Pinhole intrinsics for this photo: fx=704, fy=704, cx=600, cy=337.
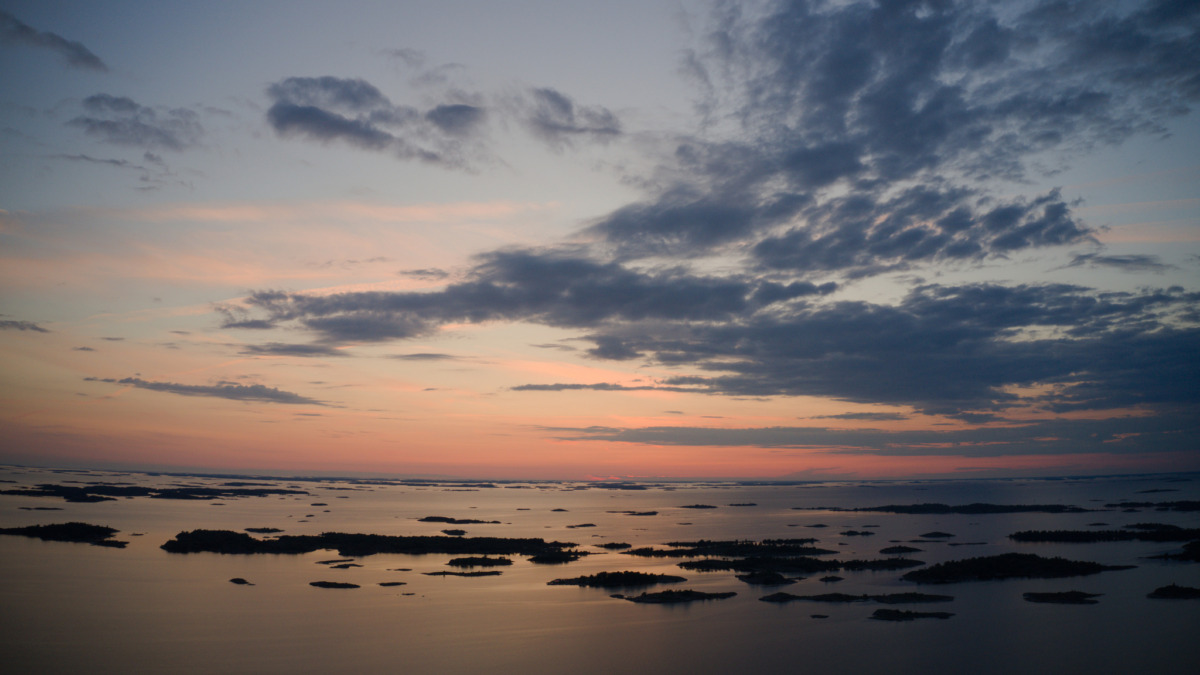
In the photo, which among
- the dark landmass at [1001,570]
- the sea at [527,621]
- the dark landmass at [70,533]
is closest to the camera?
the sea at [527,621]

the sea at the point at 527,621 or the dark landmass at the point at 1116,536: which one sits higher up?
the dark landmass at the point at 1116,536

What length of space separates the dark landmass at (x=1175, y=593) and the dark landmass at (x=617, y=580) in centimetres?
2871

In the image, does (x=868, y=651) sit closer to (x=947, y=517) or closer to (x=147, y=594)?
(x=147, y=594)

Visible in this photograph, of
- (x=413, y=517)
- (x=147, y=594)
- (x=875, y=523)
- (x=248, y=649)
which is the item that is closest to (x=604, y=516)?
(x=413, y=517)

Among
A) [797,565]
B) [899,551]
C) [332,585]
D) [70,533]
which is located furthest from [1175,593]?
[70,533]

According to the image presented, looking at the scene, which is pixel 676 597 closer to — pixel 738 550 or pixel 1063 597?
pixel 738 550

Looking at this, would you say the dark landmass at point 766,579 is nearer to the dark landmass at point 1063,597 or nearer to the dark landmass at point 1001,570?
the dark landmass at point 1001,570

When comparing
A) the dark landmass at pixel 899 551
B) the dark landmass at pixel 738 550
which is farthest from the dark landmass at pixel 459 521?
the dark landmass at pixel 899 551

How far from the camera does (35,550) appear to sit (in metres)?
57.0

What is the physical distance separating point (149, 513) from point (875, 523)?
9941cm

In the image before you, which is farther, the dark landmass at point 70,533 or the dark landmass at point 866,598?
the dark landmass at point 70,533

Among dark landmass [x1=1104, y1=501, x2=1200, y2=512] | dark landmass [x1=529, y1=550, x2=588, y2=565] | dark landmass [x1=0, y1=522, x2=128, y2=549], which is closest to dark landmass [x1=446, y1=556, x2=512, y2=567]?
dark landmass [x1=529, y1=550, x2=588, y2=565]

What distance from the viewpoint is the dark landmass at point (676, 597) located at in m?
42.5

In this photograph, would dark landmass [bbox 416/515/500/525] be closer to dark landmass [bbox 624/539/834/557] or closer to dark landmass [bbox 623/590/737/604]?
dark landmass [bbox 624/539/834/557]
